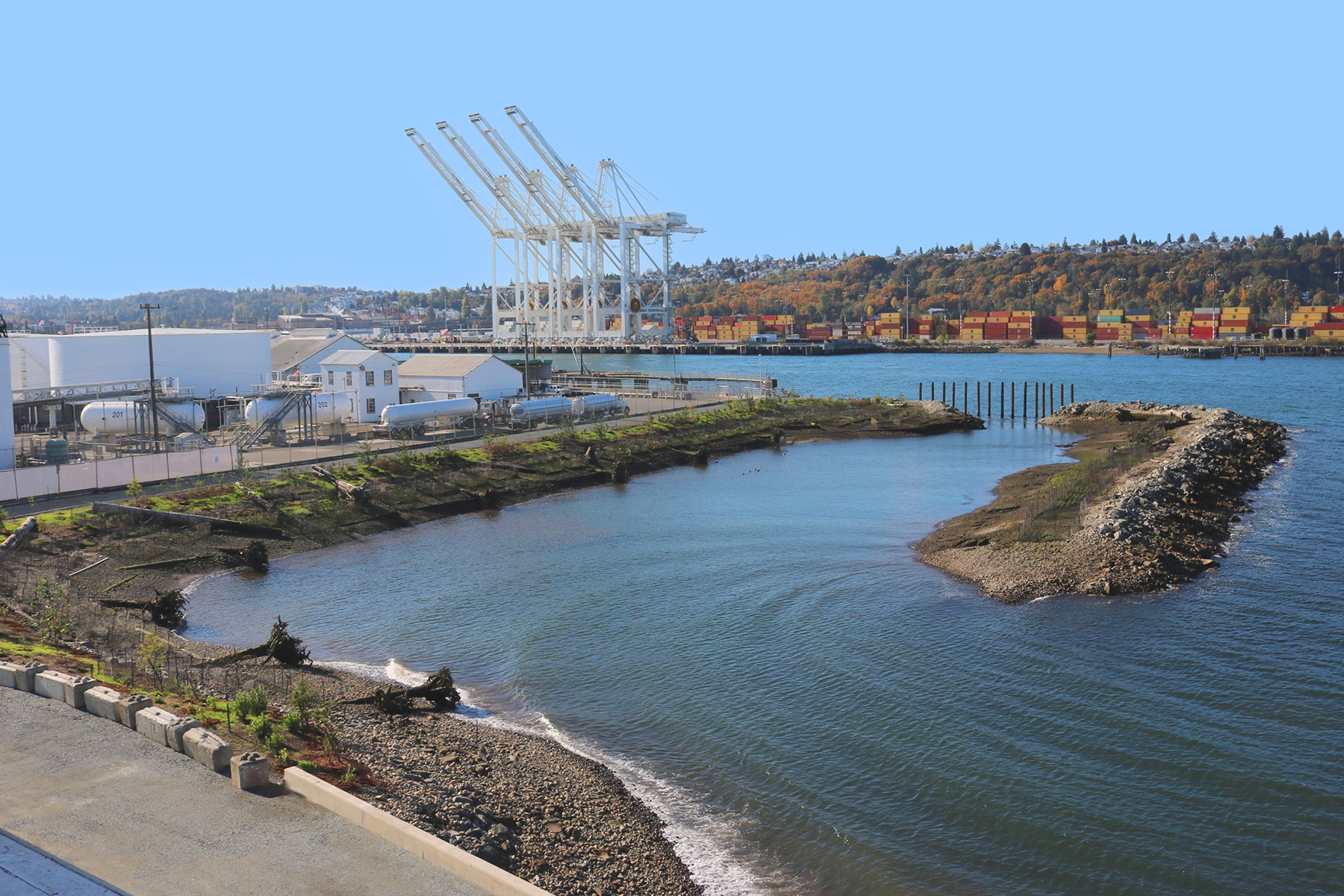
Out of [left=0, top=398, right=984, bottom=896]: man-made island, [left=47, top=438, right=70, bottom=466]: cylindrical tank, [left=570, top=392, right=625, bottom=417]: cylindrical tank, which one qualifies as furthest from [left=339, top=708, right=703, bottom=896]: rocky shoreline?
[left=570, top=392, right=625, bottom=417]: cylindrical tank

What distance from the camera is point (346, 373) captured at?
39.8 metres

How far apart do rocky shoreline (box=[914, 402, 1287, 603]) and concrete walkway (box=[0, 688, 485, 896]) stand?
12835mm

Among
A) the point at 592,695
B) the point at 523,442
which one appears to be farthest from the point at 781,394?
the point at 592,695

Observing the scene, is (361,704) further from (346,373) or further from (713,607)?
(346,373)

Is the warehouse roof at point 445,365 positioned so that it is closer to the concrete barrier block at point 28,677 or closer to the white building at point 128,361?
the white building at point 128,361

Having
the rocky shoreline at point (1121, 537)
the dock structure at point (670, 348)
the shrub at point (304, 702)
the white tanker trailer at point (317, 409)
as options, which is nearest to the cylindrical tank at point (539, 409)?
the white tanker trailer at point (317, 409)

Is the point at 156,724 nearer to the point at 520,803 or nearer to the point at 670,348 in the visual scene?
the point at 520,803

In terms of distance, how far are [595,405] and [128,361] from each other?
18814 millimetres

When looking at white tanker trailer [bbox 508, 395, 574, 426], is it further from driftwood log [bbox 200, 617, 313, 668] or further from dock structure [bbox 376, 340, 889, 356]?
dock structure [bbox 376, 340, 889, 356]

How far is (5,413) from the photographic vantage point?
27047mm

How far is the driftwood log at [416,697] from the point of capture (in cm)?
1263

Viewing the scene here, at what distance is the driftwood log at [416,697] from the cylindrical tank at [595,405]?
29988 mm

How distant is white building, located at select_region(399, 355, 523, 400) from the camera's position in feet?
140

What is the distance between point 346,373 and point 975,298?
172m
